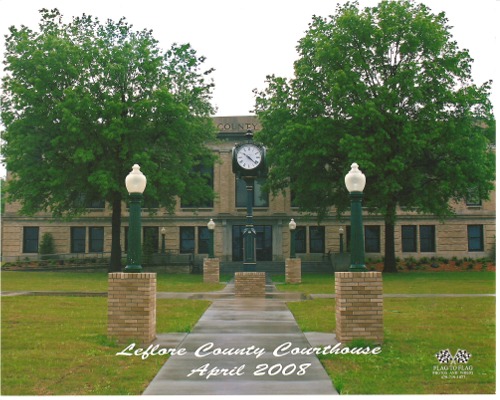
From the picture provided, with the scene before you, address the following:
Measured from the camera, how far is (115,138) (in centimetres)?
3388

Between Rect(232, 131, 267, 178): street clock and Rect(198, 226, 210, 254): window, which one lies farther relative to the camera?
Rect(198, 226, 210, 254): window

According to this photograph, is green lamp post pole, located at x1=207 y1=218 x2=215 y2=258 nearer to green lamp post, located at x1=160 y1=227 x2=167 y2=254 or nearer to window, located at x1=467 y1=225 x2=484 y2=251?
green lamp post, located at x1=160 y1=227 x2=167 y2=254

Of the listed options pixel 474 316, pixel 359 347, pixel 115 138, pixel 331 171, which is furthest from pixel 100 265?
pixel 359 347

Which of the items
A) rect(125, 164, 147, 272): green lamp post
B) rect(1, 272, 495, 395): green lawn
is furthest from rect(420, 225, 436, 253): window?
rect(125, 164, 147, 272): green lamp post

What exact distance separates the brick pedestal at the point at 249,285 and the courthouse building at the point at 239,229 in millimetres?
27348

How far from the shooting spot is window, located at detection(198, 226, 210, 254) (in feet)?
169

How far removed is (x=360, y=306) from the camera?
1105 cm

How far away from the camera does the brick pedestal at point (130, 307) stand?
11047mm

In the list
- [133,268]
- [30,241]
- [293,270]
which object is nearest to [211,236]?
[293,270]

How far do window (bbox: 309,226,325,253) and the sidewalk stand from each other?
121 ft

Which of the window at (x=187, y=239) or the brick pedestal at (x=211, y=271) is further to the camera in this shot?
the window at (x=187, y=239)

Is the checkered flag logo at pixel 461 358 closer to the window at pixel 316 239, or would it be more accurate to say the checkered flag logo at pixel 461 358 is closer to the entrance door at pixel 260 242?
the entrance door at pixel 260 242

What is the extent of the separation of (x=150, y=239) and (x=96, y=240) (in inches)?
219

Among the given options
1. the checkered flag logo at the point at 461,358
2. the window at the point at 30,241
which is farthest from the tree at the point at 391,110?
the window at the point at 30,241
